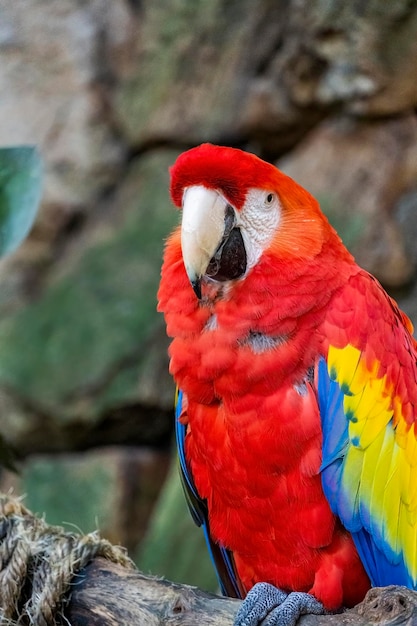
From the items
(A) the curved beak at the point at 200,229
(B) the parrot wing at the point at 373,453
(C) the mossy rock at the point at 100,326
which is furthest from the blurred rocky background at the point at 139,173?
(A) the curved beak at the point at 200,229

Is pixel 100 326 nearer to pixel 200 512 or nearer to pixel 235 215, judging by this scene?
pixel 200 512

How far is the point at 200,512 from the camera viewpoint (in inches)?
57.2

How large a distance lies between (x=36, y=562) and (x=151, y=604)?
20 cm

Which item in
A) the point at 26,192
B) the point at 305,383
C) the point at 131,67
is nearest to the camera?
the point at 305,383

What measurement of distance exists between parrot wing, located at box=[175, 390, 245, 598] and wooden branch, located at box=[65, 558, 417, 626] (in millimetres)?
255

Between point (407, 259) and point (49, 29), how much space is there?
1.58m

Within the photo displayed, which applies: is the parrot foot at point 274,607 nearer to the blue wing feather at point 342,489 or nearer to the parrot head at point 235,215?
the blue wing feather at point 342,489

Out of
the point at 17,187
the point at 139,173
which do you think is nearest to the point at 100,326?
the point at 139,173

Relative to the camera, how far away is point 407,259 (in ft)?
7.84

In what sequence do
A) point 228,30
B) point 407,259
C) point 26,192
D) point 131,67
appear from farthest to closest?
point 131,67 → point 228,30 → point 407,259 → point 26,192

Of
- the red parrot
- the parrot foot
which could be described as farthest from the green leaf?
the parrot foot

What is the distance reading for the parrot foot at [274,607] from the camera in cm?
114

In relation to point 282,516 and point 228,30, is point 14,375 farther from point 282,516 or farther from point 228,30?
point 282,516

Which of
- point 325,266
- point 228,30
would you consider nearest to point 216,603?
point 325,266
